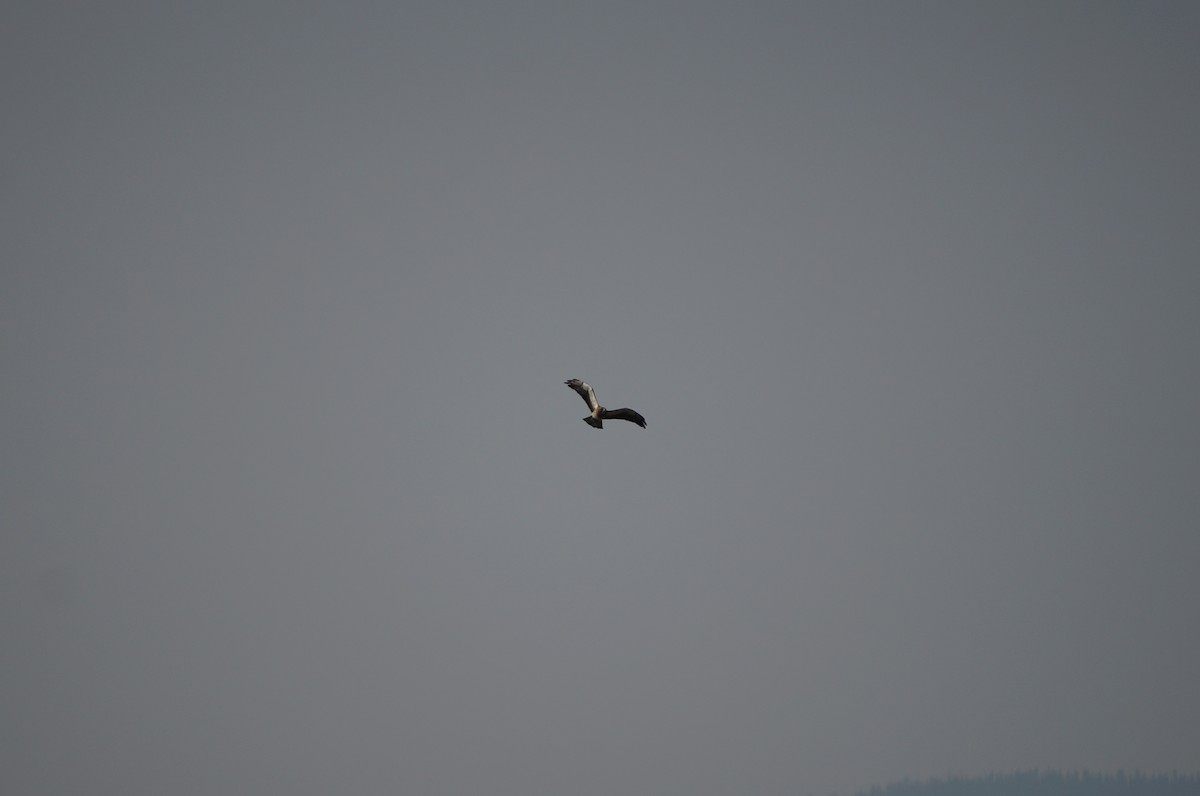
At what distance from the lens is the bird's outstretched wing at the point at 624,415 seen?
132ft

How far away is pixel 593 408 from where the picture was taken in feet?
135

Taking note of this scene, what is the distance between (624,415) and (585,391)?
1.42m

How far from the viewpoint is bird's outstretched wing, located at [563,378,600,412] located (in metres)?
41.1

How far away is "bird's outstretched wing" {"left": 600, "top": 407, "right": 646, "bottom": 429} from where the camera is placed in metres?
40.2

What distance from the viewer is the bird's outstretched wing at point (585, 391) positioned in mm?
41125

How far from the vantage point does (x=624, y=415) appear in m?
40.8

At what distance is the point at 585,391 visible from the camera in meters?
41.3

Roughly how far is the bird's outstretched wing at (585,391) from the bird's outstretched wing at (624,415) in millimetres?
371

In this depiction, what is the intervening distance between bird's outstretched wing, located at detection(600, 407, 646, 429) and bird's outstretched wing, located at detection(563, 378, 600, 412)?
0.37m
